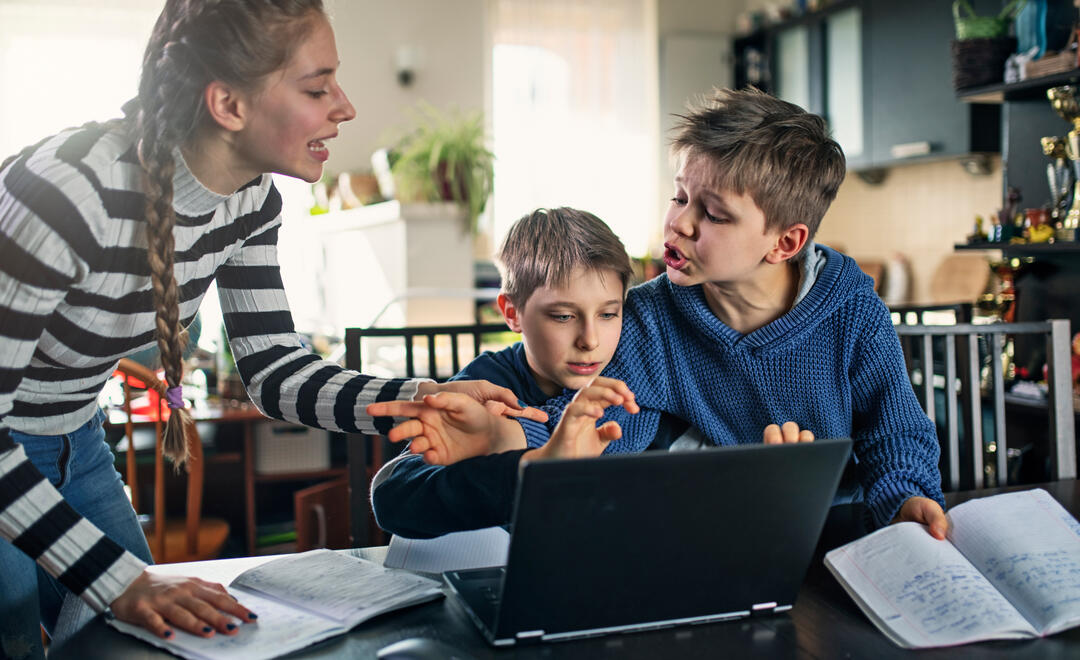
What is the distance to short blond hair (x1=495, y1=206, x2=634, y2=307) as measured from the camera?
1.16 m

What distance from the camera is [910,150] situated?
3893mm

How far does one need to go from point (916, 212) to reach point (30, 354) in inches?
163

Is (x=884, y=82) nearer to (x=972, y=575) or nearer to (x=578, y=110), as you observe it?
(x=578, y=110)

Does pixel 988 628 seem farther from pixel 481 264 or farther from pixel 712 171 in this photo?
pixel 481 264

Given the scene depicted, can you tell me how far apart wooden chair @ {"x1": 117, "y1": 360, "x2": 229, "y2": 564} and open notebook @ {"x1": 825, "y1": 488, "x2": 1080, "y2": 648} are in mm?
1419

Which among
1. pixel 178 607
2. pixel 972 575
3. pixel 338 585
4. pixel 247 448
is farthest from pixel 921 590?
pixel 247 448

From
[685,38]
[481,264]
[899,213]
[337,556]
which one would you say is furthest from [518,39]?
[337,556]

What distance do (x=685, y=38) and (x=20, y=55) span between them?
11.2ft

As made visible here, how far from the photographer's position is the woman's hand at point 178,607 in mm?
752

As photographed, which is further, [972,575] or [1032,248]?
[1032,248]

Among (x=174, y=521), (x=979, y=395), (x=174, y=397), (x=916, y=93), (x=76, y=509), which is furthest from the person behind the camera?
(x=916, y=93)

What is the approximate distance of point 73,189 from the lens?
0.84 metres

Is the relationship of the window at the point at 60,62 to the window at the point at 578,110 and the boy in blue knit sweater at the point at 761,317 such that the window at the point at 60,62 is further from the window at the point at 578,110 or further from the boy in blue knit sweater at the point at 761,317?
the boy in blue knit sweater at the point at 761,317

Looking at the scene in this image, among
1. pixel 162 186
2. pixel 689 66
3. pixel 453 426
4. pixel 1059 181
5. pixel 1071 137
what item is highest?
pixel 689 66
